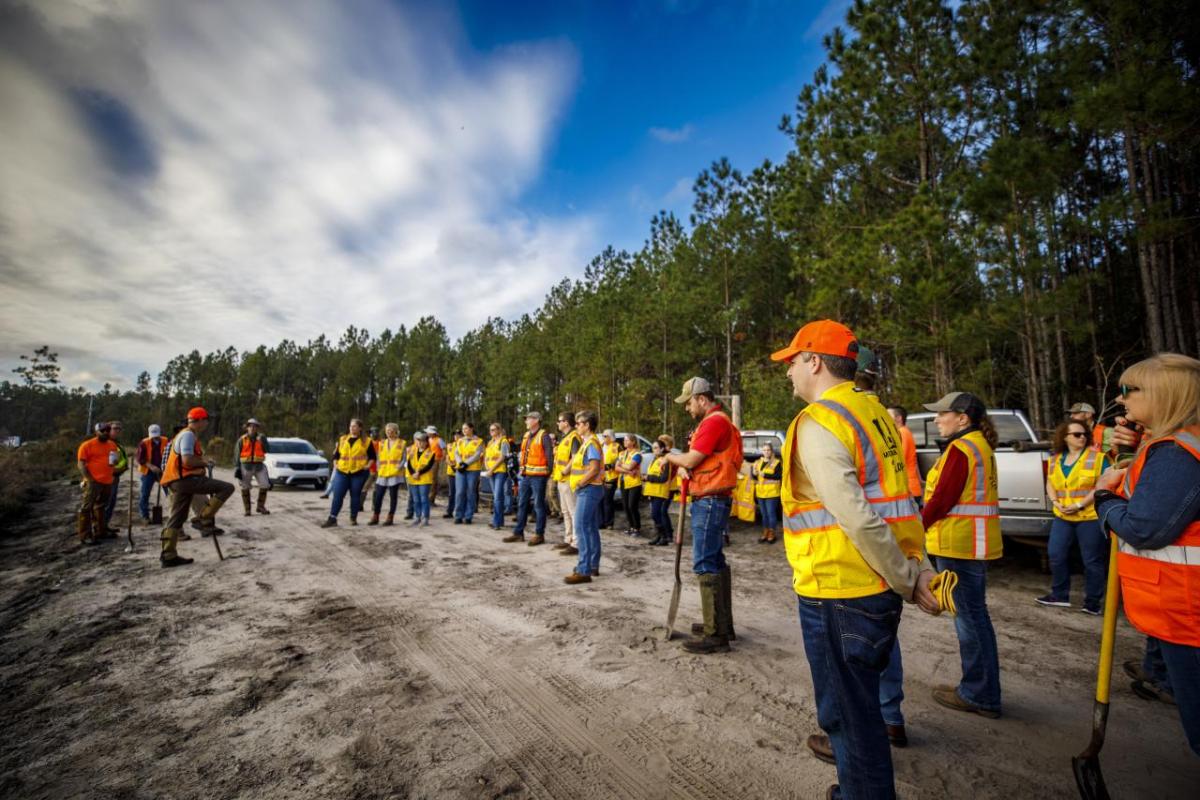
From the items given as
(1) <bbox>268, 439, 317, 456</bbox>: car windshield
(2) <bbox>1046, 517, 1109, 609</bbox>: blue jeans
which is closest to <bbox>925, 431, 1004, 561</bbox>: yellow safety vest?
(2) <bbox>1046, 517, 1109, 609</bbox>: blue jeans

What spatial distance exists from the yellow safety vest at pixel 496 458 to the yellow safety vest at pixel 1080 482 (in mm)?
8326

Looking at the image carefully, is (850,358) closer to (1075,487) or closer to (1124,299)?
(1075,487)

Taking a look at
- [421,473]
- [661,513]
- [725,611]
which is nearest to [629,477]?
[661,513]

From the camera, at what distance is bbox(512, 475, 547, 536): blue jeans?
8656 millimetres

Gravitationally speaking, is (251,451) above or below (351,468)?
above

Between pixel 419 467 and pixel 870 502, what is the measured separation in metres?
10.2

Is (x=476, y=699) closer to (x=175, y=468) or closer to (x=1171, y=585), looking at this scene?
(x=1171, y=585)

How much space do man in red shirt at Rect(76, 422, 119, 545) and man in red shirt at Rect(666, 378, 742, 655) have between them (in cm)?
973

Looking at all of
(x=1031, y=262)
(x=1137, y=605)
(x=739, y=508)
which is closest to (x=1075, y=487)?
(x=1137, y=605)

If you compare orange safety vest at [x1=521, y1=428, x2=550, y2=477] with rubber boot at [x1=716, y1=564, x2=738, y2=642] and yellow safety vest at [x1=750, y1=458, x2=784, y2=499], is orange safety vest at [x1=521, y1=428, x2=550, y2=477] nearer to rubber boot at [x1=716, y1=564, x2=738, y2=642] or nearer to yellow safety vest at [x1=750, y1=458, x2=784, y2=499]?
yellow safety vest at [x1=750, y1=458, x2=784, y2=499]

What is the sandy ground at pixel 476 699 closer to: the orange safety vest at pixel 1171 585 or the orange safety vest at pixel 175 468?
the orange safety vest at pixel 1171 585

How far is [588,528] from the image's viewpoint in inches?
249

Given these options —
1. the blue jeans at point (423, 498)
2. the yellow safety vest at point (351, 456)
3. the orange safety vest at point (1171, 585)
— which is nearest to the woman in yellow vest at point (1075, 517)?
the orange safety vest at point (1171, 585)

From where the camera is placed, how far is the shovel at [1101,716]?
2.27 m
